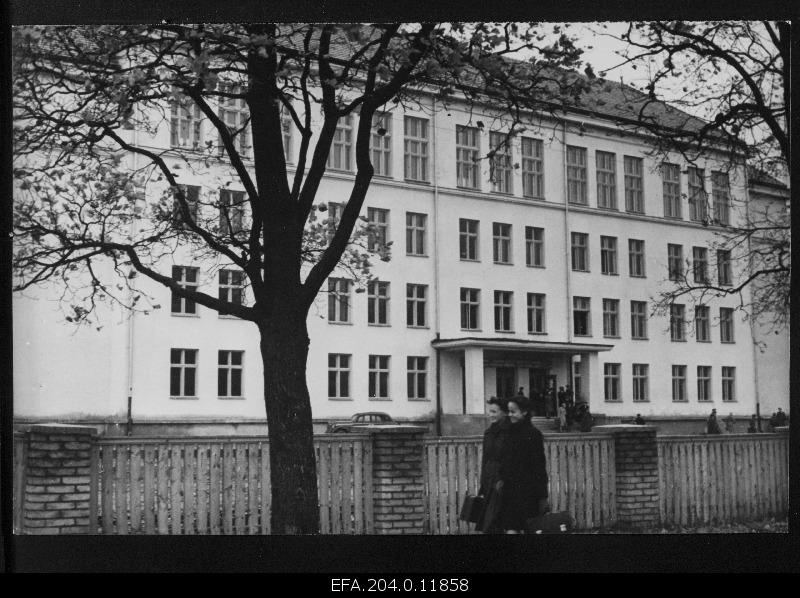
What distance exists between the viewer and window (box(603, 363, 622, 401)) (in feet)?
40.0

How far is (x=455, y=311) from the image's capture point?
12445 millimetres

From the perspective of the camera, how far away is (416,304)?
40.3ft

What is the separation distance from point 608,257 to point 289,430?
426 centimetres

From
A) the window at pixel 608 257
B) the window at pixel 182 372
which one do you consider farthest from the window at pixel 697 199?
the window at pixel 182 372

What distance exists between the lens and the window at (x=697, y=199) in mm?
12352

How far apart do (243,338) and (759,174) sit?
245 inches

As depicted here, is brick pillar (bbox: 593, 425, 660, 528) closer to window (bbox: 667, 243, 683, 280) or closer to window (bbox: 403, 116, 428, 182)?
window (bbox: 667, 243, 683, 280)

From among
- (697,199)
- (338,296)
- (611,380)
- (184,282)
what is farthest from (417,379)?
(697,199)

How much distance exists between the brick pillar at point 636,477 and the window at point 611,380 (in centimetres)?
63

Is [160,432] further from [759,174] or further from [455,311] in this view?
[759,174]

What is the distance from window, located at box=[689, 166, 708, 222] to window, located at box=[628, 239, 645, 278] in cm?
72

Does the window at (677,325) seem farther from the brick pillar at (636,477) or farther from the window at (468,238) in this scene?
the window at (468,238)

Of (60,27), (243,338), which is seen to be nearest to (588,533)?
(243,338)

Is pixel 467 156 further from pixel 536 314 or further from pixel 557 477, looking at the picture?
pixel 557 477
